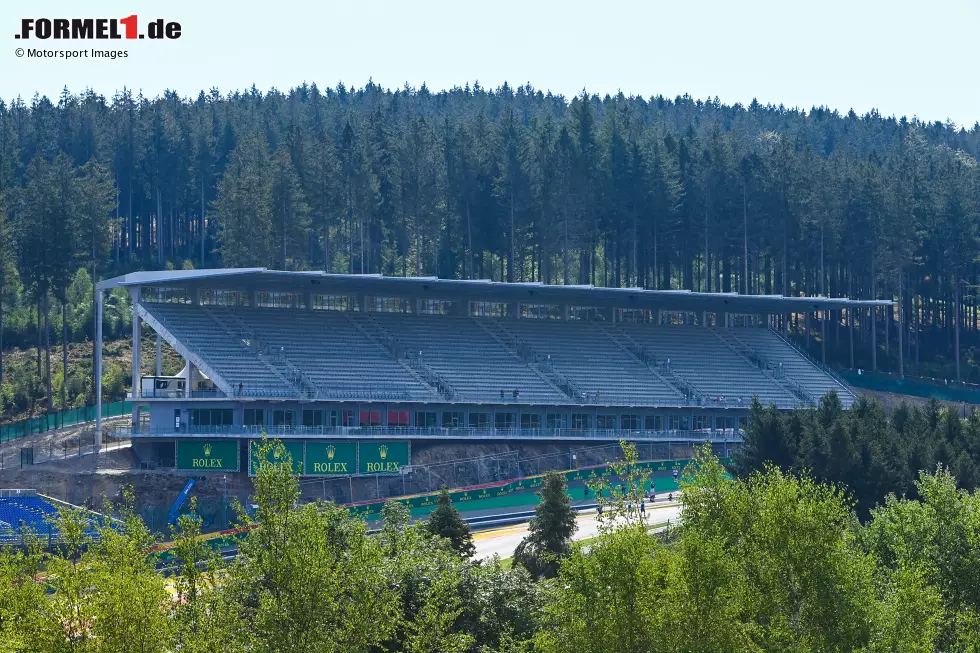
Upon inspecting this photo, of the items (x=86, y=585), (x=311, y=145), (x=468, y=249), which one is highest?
(x=311, y=145)

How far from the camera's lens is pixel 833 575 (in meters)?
39.7

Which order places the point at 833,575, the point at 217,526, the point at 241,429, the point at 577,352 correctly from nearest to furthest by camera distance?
the point at 833,575, the point at 217,526, the point at 241,429, the point at 577,352

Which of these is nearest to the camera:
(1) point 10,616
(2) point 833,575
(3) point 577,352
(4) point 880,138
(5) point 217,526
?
(1) point 10,616

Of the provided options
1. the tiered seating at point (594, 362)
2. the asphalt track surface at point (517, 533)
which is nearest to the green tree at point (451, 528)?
the asphalt track surface at point (517, 533)

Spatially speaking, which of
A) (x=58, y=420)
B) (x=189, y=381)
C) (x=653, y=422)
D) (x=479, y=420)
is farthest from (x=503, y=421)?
(x=58, y=420)

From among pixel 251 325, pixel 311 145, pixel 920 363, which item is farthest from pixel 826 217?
pixel 251 325

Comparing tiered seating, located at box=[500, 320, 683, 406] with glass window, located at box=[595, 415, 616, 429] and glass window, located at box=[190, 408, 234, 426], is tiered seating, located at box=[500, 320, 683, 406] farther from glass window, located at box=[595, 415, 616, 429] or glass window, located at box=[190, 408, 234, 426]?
glass window, located at box=[190, 408, 234, 426]

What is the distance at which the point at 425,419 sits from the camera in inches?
3282

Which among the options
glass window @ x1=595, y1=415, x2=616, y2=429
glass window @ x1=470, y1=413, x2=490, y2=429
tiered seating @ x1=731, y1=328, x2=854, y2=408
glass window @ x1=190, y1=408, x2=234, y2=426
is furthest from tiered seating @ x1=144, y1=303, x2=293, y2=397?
tiered seating @ x1=731, y1=328, x2=854, y2=408

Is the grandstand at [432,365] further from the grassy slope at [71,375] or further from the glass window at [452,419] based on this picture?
the grassy slope at [71,375]

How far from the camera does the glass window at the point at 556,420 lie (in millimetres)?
87312

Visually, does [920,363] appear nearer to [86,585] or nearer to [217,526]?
[217,526]

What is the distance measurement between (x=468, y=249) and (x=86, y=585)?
8278cm

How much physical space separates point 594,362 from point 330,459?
71.3 feet
